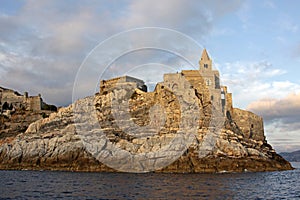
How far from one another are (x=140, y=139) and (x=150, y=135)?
2.15 m

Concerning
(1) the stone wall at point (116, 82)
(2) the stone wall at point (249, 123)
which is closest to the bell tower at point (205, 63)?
(2) the stone wall at point (249, 123)

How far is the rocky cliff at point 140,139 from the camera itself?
5884cm

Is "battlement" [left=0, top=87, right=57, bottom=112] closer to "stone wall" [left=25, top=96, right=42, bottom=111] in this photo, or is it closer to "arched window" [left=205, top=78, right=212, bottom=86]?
"stone wall" [left=25, top=96, right=42, bottom=111]

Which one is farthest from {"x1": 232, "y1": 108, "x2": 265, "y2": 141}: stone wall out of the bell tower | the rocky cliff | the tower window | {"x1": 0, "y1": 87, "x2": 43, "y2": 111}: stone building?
{"x1": 0, "y1": 87, "x2": 43, "y2": 111}: stone building

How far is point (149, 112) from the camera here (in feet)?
232

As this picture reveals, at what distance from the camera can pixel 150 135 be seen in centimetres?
6450

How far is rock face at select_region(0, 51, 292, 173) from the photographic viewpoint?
5894 cm

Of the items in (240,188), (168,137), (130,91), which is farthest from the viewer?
(130,91)

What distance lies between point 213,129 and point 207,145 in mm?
5722

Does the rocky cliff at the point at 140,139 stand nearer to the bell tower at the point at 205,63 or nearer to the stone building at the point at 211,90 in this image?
the stone building at the point at 211,90

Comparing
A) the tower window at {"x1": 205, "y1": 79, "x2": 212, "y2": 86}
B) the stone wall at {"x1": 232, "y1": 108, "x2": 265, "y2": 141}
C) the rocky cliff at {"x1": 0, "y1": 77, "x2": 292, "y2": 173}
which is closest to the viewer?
the rocky cliff at {"x1": 0, "y1": 77, "x2": 292, "y2": 173}

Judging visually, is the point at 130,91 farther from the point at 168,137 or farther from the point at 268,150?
the point at 268,150

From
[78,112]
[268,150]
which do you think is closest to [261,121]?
[268,150]

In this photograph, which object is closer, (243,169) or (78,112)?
(243,169)
